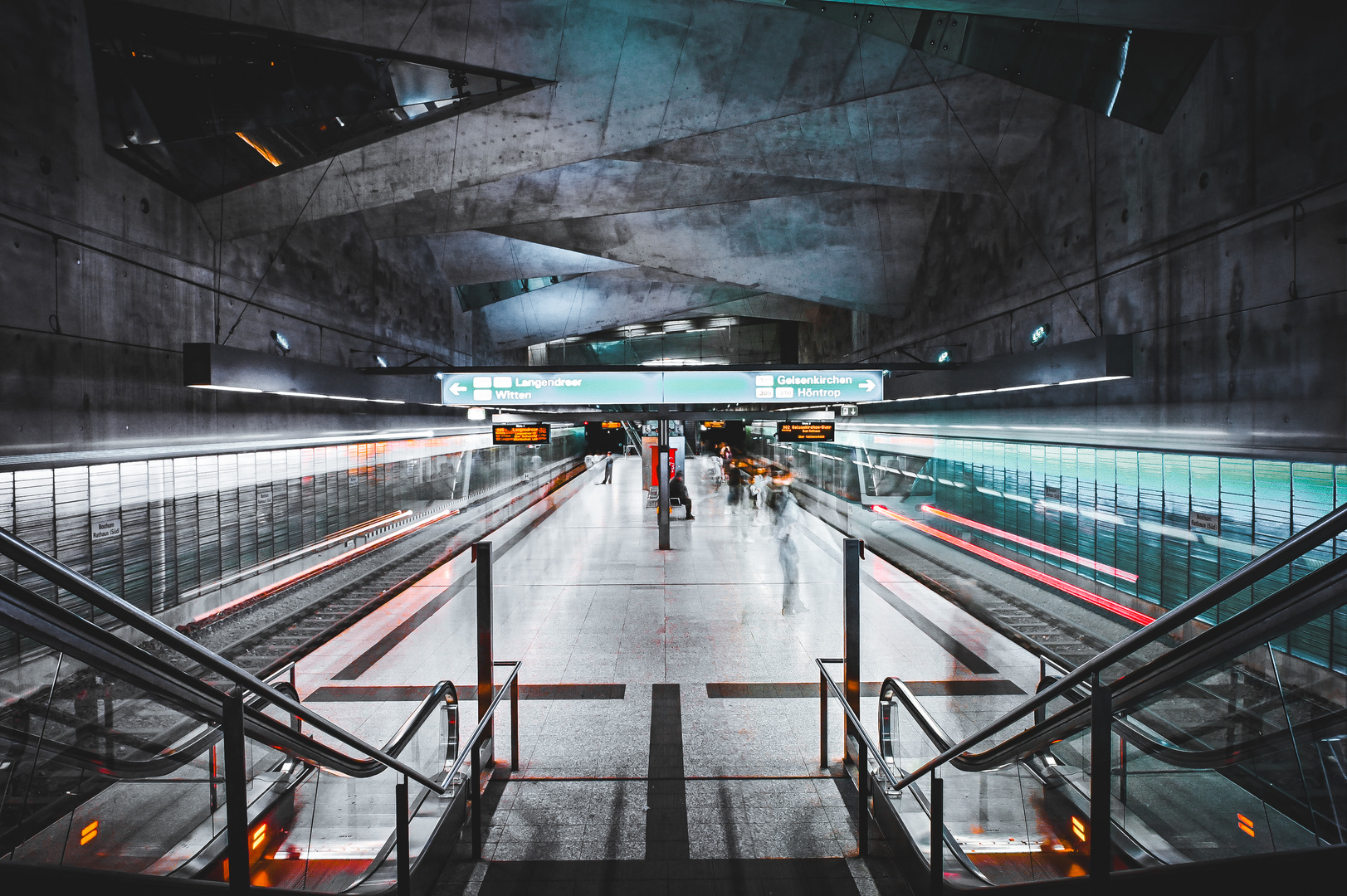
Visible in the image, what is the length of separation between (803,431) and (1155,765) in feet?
37.6

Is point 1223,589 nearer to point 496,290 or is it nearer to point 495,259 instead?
point 495,259

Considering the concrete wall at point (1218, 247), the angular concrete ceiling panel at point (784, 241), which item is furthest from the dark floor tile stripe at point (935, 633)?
the angular concrete ceiling panel at point (784, 241)

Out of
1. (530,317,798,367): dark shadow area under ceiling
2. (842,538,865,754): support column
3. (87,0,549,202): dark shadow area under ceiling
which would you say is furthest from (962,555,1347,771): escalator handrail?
(530,317,798,367): dark shadow area under ceiling

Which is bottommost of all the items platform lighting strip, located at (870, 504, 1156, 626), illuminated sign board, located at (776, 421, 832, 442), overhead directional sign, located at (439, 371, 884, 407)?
platform lighting strip, located at (870, 504, 1156, 626)

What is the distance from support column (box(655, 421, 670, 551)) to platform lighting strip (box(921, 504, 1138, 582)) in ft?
20.6

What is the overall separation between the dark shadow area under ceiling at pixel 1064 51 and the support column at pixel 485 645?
21.6 feet

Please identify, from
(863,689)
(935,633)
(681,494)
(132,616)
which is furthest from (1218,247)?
(681,494)

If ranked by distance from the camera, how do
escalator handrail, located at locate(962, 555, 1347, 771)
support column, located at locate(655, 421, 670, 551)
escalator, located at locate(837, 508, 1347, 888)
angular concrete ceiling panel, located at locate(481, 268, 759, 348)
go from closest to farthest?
escalator handrail, located at locate(962, 555, 1347, 771) → escalator, located at locate(837, 508, 1347, 888) → support column, located at locate(655, 421, 670, 551) → angular concrete ceiling panel, located at locate(481, 268, 759, 348)

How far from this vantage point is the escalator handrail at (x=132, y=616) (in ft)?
5.92

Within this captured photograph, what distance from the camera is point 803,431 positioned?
14.7 m

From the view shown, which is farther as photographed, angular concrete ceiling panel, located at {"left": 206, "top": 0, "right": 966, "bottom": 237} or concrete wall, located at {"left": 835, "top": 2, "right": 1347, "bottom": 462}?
angular concrete ceiling panel, located at {"left": 206, "top": 0, "right": 966, "bottom": 237}

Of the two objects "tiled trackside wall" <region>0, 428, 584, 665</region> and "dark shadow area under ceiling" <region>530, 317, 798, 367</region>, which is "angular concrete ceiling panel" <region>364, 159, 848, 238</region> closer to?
"tiled trackside wall" <region>0, 428, 584, 665</region>

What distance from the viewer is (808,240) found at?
44.7ft

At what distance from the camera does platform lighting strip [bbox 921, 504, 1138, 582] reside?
338 inches
